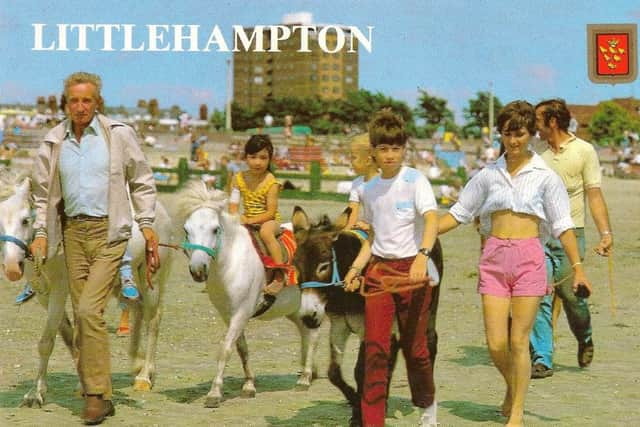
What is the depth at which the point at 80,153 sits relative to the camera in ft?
23.2

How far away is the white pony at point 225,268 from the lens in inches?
299

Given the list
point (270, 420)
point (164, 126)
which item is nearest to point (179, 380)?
point (270, 420)

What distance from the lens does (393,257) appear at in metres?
6.23

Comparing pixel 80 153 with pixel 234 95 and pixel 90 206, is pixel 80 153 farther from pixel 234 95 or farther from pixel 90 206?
pixel 234 95

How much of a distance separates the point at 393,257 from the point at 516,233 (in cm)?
92

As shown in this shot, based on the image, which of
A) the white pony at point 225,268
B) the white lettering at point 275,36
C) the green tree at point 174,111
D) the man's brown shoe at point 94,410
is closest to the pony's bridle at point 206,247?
the white pony at point 225,268

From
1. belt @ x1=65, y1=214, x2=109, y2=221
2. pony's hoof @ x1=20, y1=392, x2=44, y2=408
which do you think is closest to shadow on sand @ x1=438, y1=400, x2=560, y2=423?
belt @ x1=65, y1=214, x2=109, y2=221

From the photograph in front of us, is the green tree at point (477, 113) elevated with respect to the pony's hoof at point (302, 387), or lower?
elevated

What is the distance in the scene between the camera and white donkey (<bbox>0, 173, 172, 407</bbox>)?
7184 mm

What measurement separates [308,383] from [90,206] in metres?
2.35

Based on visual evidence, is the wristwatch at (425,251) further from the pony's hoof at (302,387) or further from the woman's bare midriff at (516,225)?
the pony's hoof at (302,387)

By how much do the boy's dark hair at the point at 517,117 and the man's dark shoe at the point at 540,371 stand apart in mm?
2638

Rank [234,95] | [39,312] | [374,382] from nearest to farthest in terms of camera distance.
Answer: [374,382], [39,312], [234,95]

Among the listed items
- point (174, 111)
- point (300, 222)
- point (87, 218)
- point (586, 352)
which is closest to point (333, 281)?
point (300, 222)
